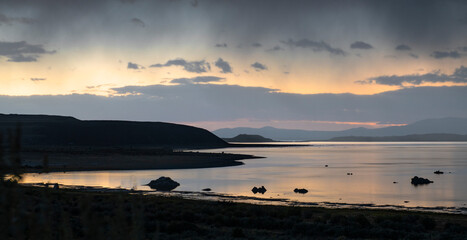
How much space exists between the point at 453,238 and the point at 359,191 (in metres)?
32.8

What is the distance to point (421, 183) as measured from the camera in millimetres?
61094

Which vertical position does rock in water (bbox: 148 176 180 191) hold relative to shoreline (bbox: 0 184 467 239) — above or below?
above

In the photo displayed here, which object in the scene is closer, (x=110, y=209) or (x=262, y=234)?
(x=262, y=234)

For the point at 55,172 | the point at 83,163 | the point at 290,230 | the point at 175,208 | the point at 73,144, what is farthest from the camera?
the point at 73,144

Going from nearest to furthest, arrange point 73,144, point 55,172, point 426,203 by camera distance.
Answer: point 426,203, point 55,172, point 73,144

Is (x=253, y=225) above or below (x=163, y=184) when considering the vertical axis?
below

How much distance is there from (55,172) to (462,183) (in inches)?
2344

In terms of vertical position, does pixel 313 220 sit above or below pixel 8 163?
below

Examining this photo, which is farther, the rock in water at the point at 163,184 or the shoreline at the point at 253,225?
the rock in water at the point at 163,184

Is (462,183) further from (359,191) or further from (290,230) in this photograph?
(290,230)

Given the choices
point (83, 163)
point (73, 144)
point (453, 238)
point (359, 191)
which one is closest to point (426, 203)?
point (359, 191)

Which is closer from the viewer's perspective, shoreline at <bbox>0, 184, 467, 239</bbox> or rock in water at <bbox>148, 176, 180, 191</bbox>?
shoreline at <bbox>0, 184, 467, 239</bbox>

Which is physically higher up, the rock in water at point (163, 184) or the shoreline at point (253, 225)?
the rock in water at point (163, 184)

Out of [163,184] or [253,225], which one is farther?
[163,184]
